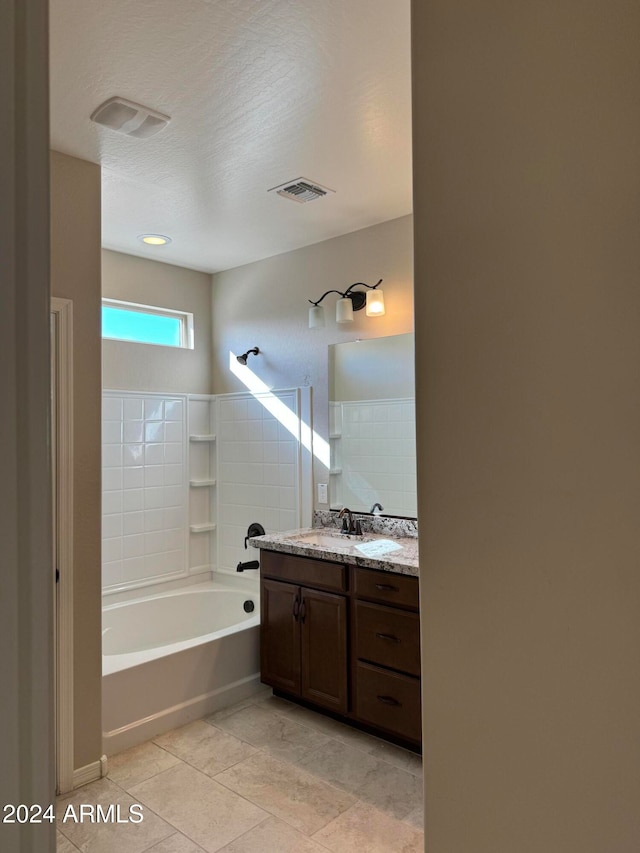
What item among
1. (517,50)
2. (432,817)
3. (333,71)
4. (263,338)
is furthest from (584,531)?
(263,338)

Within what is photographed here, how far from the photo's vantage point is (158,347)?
421 centimetres

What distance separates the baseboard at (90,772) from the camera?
2.54 m

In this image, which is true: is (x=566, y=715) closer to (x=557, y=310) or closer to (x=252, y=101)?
(x=557, y=310)

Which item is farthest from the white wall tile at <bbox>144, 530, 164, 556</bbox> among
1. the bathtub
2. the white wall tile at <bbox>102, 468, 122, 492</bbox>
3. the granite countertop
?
the granite countertop

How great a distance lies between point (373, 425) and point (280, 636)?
1.33m

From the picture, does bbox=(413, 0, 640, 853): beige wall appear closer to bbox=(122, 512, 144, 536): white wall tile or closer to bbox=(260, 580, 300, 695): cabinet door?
bbox=(260, 580, 300, 695): cabinet door

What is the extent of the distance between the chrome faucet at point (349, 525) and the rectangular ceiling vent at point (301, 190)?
1802mm

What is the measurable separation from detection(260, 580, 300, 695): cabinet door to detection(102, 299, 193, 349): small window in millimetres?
1903

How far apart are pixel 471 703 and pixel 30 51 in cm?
128

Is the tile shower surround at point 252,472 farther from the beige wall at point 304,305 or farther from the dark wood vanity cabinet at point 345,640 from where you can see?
the dark wood vanity cabinet at point 345,640

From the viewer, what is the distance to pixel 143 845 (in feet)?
7.19

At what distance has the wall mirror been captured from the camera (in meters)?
3.49

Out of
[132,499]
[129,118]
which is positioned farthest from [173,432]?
[129,118]

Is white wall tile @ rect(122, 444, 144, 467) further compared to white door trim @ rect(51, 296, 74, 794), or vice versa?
white wall tile @ rect(122, 444, 144, 467)
